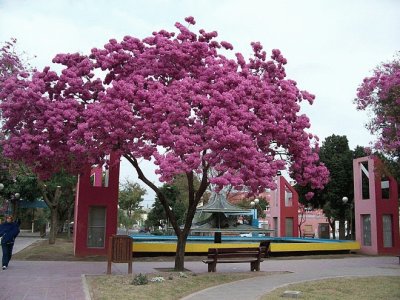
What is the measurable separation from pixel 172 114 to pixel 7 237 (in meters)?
6.69

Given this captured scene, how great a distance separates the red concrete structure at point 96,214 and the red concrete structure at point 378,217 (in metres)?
12.9

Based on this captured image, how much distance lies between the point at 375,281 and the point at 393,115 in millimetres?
7506

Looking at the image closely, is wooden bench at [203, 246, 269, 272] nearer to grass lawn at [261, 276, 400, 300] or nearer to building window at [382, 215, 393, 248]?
grass lawn at [261, 276, 400, 300]

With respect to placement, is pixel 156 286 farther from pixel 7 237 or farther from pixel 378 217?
pixel 378 217

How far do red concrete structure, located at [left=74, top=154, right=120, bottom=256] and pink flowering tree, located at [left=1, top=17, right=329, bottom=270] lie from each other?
5424mm

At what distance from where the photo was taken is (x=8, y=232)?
14469mm

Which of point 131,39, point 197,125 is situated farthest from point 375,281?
point 131,39

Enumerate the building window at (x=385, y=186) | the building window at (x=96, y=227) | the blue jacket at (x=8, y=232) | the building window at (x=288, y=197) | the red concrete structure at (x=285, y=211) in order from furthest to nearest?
the building window at (x=288, y=197)
the red concrete structure at (x=285, y=211)
the building window at (x=385, y=186)
the building window at (x=96, y=227)
the blue jacket at (x=8, y=232)

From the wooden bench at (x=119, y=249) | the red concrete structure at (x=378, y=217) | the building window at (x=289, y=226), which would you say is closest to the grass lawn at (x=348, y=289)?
the wooden bench at (x=119, y=249)

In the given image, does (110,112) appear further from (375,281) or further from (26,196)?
(26,196)

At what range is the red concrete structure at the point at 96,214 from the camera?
66.8 ft

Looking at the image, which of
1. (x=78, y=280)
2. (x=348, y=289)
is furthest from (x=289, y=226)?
(x=78, y=280)

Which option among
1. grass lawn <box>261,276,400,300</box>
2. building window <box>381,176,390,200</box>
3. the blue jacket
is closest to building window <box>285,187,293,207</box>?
building window <box>381,176,390,200</box>

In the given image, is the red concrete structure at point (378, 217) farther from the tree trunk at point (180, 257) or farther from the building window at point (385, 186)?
the tree trunk at point (180, 257)
